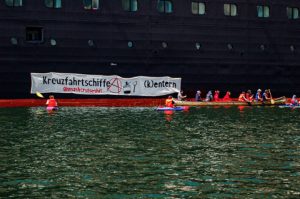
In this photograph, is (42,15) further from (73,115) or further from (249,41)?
(249,41)

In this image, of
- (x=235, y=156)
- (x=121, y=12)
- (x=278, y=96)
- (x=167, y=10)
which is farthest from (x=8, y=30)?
(x=235, y=156)

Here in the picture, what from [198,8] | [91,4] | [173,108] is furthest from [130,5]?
[173,108]

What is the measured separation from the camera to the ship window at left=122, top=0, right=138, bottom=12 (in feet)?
158

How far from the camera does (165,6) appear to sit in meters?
49.3

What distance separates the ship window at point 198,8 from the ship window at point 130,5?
4.85m

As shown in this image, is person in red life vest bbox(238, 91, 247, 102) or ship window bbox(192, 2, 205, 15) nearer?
person in red life vest bbox(238, 91, 247, 102)

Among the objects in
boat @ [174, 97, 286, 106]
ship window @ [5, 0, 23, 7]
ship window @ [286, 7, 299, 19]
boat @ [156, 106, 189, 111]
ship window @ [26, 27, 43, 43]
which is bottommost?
boat @ [156, 106, 189, 111]

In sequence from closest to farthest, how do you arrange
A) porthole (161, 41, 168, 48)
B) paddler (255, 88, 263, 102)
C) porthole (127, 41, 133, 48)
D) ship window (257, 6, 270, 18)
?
porthole (127, 41, 133, 48) < porthole (161, 41, 168, 48) < paddler (255, 88, 263, 102) < ship window (257, 6, 270, 18)

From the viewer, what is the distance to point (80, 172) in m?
18.7

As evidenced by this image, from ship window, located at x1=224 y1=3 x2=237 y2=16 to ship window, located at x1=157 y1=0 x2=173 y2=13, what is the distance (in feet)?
15.8

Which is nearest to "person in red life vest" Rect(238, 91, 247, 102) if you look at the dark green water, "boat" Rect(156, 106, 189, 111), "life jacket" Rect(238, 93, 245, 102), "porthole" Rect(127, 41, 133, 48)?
"life jacket" Rect(238, 93, 245, 102)

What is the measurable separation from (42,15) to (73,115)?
10.5 metres

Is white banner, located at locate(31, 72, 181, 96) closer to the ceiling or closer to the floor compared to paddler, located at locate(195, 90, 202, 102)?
closer to the ceiling

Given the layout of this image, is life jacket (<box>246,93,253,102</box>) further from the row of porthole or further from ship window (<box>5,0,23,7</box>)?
ship window (<box>5,0,23,7</box>)
